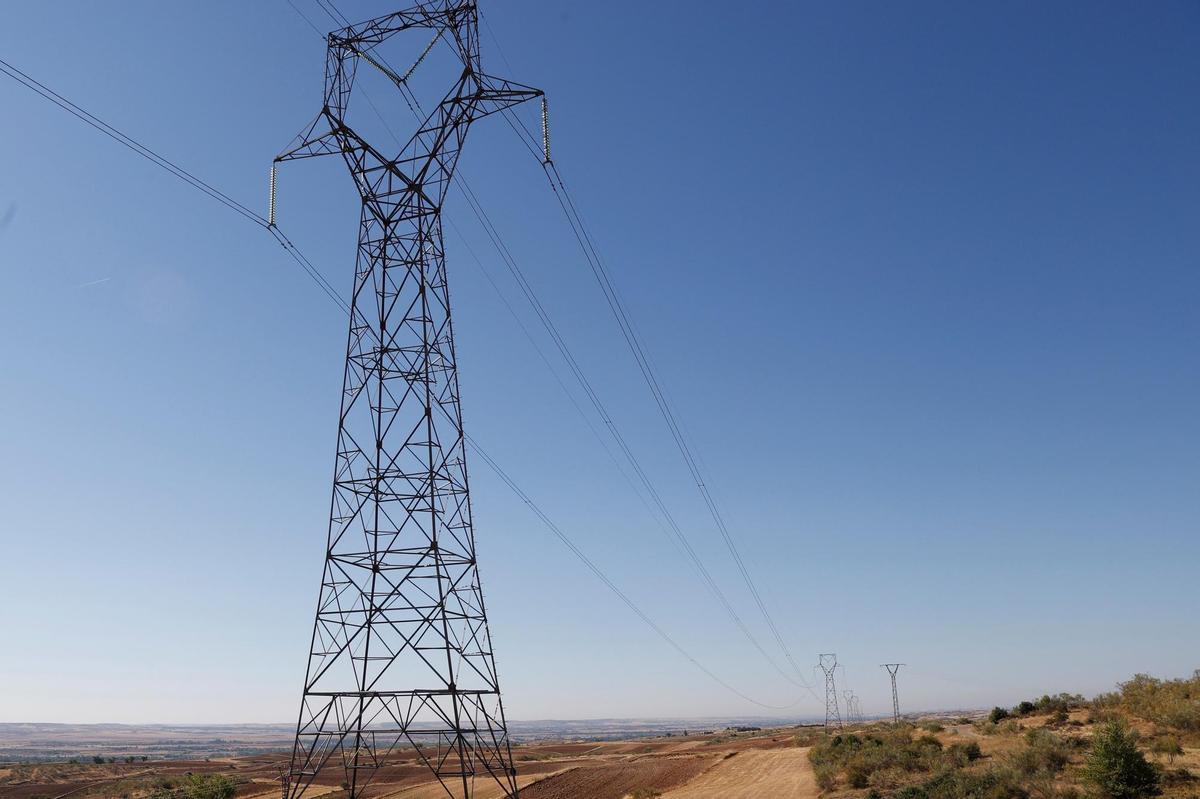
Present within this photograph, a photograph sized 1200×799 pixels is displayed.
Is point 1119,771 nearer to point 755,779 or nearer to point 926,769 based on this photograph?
point 926,769

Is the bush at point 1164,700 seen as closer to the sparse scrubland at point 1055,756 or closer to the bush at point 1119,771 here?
the sparse scrubland at point 1055,756

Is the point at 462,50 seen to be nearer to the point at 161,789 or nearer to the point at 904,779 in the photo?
the point at 904,779

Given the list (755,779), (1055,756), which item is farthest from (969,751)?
(755,779)

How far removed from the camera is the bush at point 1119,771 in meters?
25.9

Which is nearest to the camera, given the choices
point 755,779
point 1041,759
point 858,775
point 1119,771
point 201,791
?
point 1119,771

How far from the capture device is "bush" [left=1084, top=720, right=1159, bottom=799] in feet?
84.9

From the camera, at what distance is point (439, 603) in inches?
1052

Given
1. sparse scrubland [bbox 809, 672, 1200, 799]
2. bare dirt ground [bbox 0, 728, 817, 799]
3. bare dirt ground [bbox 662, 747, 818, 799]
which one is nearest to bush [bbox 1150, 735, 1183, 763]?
sparse scrubland [bbox 809, 672, 1200, 799]

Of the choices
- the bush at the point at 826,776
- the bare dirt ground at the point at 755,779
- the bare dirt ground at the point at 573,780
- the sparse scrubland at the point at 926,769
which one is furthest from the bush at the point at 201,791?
the bush at the point at 826,776

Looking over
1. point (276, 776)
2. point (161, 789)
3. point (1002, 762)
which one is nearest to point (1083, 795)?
point (1002, 762)

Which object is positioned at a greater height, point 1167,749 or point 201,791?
point 1167,749

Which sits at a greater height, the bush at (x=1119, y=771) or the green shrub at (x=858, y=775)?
the bush at (x=1119, y=771)

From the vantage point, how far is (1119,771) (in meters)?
26.2

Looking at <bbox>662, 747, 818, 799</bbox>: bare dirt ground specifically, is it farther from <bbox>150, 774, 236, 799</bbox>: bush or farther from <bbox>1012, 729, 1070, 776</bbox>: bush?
<bbox>150, 774, 236, 799</bbox>: bush
